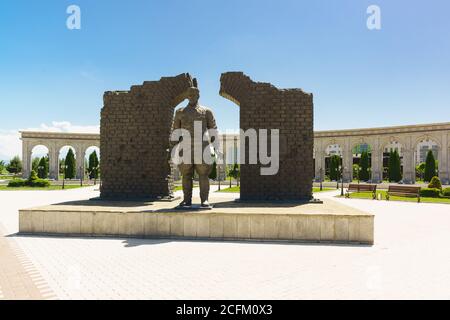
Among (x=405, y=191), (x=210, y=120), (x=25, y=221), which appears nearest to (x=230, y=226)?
(x=210, y=120)

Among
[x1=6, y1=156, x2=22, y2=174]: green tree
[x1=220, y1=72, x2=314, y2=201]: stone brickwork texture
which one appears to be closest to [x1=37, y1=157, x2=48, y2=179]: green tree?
[x1=6, y1=156, x2=22, y2=174]: green tree

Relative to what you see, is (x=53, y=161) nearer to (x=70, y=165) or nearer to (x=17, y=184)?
(x=70, y=165)

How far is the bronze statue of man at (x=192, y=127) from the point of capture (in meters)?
7.80

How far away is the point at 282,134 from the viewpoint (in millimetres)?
9922

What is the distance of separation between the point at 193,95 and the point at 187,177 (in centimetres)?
227

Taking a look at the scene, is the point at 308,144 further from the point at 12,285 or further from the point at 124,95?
the point at 12,285

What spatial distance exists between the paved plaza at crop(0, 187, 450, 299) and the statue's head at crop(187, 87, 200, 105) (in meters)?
3.77

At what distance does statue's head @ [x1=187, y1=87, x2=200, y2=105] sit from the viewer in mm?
7969

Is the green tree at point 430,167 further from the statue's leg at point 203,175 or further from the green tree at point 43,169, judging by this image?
the green tree at point 43,169

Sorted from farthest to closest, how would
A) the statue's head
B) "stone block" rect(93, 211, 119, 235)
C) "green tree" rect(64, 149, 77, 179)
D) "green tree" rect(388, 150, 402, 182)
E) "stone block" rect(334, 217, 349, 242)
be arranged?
"green tree" rect(64, 149, 77, 179)
"green tree" rect(388, 150, 402, 182)
the statue's head
"stone block" rect(93, 211, 119, 235)
"stone block" rect(334, 217, 349, 242)

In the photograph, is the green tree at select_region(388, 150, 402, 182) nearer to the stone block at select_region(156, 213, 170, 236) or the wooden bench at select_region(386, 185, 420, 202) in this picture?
the wooden bench at select_region(386, 185, 420, 202)
